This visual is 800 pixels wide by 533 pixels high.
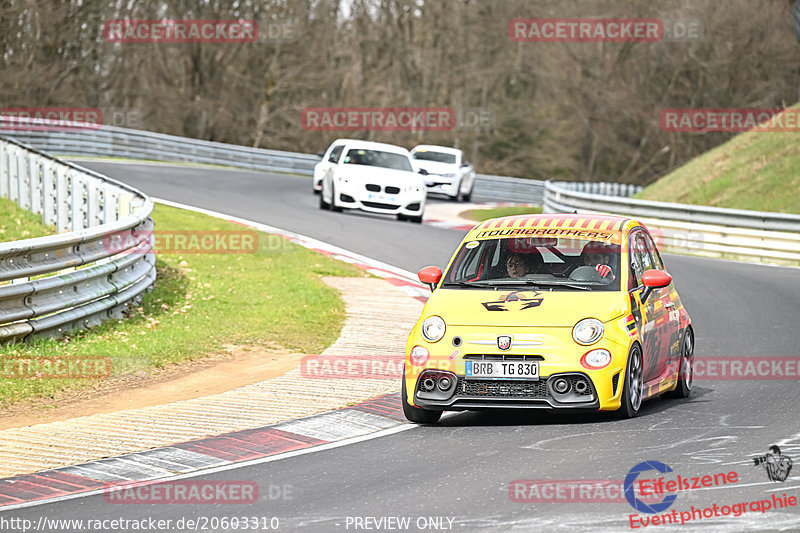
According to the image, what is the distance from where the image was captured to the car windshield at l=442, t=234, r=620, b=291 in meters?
9.34

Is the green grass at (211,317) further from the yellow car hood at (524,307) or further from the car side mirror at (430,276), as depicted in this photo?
the yellow car hood at (524,307)

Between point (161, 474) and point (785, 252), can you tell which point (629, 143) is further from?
point (161, 474)

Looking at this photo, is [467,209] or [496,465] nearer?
[496,465]

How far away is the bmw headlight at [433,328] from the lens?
874 centimetres

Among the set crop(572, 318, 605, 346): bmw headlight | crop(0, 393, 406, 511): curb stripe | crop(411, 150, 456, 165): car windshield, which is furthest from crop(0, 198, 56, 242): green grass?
crop(411, 150, 456, 165): car windshield

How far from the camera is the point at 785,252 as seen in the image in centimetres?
2241

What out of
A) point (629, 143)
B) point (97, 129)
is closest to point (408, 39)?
point (629, 143)

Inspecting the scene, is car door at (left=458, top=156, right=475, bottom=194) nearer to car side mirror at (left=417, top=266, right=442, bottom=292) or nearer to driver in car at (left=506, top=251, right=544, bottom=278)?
driver in car at (left=506, top=251, right=544, bottom=278)

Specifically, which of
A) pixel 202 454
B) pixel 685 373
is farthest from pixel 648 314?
pixel 202 454

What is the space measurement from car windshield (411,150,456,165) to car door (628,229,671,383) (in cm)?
2668

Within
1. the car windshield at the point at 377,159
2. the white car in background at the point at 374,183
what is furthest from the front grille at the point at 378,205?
the car windshield at the point at 377,159

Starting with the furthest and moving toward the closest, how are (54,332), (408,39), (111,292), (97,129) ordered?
1. (408,39)
2. (97,129)
3. (111,292)
4. (54,332)

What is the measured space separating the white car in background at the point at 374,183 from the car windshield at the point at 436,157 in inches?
397

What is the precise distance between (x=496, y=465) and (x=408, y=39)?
5543cm
